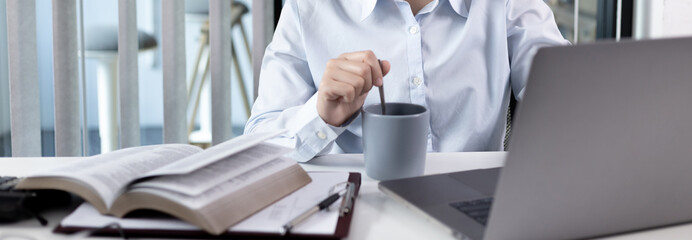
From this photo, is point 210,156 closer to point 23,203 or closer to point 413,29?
point 23,203

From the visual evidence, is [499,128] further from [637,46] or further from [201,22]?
[201,22]

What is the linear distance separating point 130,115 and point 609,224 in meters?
1.79

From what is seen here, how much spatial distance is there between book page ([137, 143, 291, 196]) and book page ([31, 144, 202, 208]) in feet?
0.10

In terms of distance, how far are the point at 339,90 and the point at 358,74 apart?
1.4 inches

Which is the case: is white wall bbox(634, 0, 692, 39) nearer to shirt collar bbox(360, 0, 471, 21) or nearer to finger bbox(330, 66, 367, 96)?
shirt collar bbox(360, 0, 471, 21)

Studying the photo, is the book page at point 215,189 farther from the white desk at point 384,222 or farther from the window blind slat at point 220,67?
the window blind slat at point 220,67

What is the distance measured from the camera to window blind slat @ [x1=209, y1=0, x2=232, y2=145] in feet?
7.06

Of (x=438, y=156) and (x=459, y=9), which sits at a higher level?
(x=459, y=9)

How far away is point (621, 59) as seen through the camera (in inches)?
24.2

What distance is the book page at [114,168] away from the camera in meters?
0.78

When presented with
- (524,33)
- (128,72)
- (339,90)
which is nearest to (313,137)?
(339,90)

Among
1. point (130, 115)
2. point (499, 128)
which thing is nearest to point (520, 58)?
point (499, 128)

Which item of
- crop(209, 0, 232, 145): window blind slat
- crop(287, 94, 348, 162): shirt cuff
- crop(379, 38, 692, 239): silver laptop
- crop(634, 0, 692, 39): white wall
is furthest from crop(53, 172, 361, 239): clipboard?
crop(634, 0, 692, 39): white wall

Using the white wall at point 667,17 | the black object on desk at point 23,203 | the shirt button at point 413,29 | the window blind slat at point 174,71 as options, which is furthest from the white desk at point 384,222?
the white wall at point 667,17
